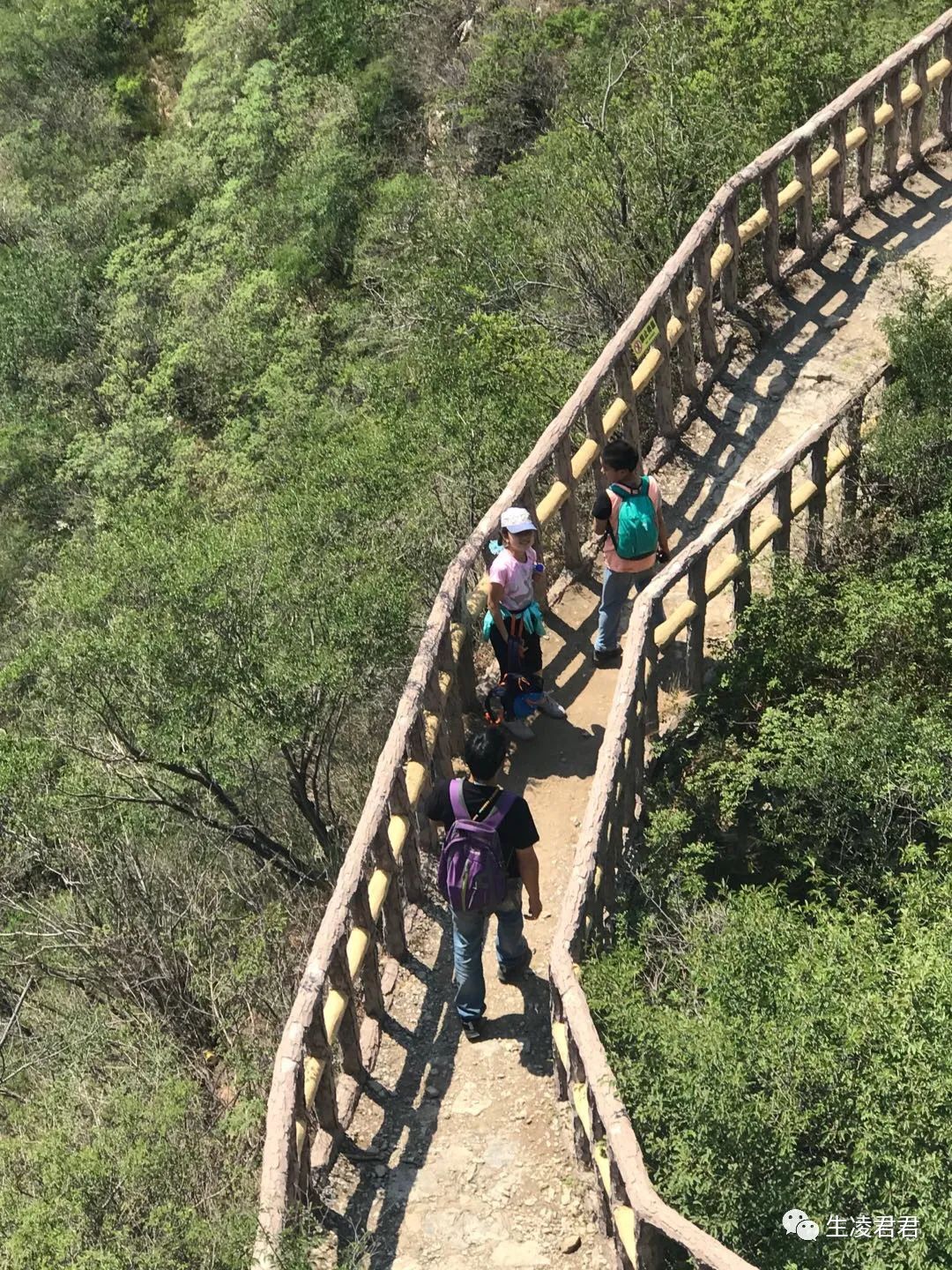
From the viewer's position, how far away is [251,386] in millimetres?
19828

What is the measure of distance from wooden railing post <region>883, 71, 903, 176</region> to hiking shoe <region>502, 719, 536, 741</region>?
7680 mm

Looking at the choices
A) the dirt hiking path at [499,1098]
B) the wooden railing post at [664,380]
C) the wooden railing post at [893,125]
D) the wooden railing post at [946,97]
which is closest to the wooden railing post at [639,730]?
the dirt hiking path at [499,1098]

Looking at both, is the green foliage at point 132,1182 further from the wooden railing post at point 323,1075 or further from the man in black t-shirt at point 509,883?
the man in black t-shirt at point 509,883

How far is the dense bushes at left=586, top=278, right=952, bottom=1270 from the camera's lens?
498 centimetres

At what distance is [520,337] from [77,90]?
74.7ft

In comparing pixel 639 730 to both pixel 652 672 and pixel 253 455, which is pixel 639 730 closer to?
pixel 652 672

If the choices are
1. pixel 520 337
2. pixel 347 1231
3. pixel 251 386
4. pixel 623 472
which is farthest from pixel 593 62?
pixel 347 1231

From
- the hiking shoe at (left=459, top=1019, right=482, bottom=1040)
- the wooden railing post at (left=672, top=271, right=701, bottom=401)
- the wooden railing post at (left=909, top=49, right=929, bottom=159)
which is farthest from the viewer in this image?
the wooden railing post at (left=909, top=49, right=929, bottom=159)

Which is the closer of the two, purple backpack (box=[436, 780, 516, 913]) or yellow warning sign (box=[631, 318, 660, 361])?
purple backpack (box=[436, 780, 516, 913])

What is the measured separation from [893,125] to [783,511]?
5989 millimetres

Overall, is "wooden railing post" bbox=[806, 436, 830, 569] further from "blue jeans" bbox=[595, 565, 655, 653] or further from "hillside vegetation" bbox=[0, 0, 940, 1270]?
"hillside vegetation" bbox=[0, 0, 940, 1270]

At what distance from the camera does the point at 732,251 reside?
10453 millimetres

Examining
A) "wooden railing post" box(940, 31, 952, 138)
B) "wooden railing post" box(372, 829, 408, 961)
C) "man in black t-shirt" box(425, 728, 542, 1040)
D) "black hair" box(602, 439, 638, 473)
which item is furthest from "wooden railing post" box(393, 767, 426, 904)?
"wooden railing post" box(940, 31, 952, 138)

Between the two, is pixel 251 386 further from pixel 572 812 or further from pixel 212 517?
pixel 572 812
